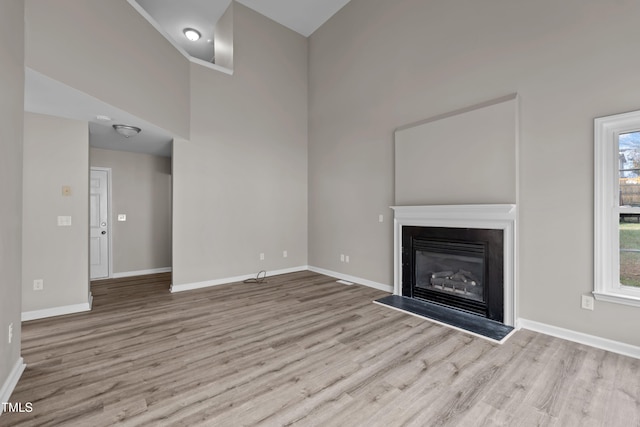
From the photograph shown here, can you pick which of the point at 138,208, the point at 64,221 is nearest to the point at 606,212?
the point at 64,221

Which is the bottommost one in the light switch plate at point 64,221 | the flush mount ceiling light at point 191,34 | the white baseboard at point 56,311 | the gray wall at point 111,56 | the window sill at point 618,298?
the white baseboard at point 56,311

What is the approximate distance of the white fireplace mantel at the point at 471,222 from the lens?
9.87 feet

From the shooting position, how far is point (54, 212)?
3461 mm

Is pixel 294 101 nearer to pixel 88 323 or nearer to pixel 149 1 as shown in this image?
pixel 149 1

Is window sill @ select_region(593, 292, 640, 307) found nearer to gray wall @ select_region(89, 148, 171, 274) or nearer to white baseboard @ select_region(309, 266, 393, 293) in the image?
white baseboard @ select_region(309, 266, 393, 293)

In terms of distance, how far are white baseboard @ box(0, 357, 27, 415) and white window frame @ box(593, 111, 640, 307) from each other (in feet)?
14.9

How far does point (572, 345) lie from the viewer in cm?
261

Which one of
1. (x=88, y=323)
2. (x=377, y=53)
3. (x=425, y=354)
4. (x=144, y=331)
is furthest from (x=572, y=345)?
(x=88, y=323)

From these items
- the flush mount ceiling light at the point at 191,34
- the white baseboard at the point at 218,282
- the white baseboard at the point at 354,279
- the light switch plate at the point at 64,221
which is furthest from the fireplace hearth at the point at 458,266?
the flush mount ceiling light at the point at 191,34

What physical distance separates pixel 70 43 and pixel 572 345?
5317 millimetres

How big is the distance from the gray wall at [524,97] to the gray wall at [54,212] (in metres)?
3.75

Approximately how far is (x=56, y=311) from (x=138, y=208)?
103 inches

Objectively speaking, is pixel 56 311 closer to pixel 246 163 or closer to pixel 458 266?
pixel 246 163

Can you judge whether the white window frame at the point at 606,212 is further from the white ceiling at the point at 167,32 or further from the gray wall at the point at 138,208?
the gray wall at the point at 138,208
